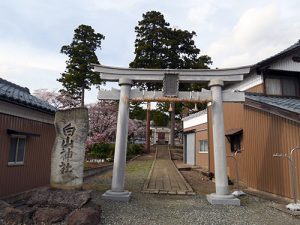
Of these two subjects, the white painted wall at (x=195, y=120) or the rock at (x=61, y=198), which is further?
the white painted wall at (x=195, y=120)

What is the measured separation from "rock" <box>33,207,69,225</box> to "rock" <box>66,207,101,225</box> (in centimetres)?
27

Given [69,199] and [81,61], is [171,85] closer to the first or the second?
[69,199]

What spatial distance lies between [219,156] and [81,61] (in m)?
27.3

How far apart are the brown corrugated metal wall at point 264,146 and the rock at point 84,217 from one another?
6.84 meters

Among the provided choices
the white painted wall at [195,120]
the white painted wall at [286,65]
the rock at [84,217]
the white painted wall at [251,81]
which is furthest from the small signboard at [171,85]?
the white painted wall at [195,120]

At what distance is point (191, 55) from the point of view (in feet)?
118

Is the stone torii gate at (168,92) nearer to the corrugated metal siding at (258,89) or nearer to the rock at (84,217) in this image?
the rock at (84,217)

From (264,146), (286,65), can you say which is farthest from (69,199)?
(286,65)

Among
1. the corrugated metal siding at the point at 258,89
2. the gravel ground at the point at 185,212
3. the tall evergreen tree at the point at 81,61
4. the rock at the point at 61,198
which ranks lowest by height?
the gravel ground at the point at 185,212

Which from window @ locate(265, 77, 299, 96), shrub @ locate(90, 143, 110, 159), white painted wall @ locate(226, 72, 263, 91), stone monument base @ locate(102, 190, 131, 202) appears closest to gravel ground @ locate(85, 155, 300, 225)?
stone monument base @ locate(102, 190, 131, 202)

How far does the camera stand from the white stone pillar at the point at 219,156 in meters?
9.27

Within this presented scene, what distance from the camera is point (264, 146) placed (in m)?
11.4

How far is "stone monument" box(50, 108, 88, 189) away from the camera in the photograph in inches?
317

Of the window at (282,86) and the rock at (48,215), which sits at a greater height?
the window at (282,86)
